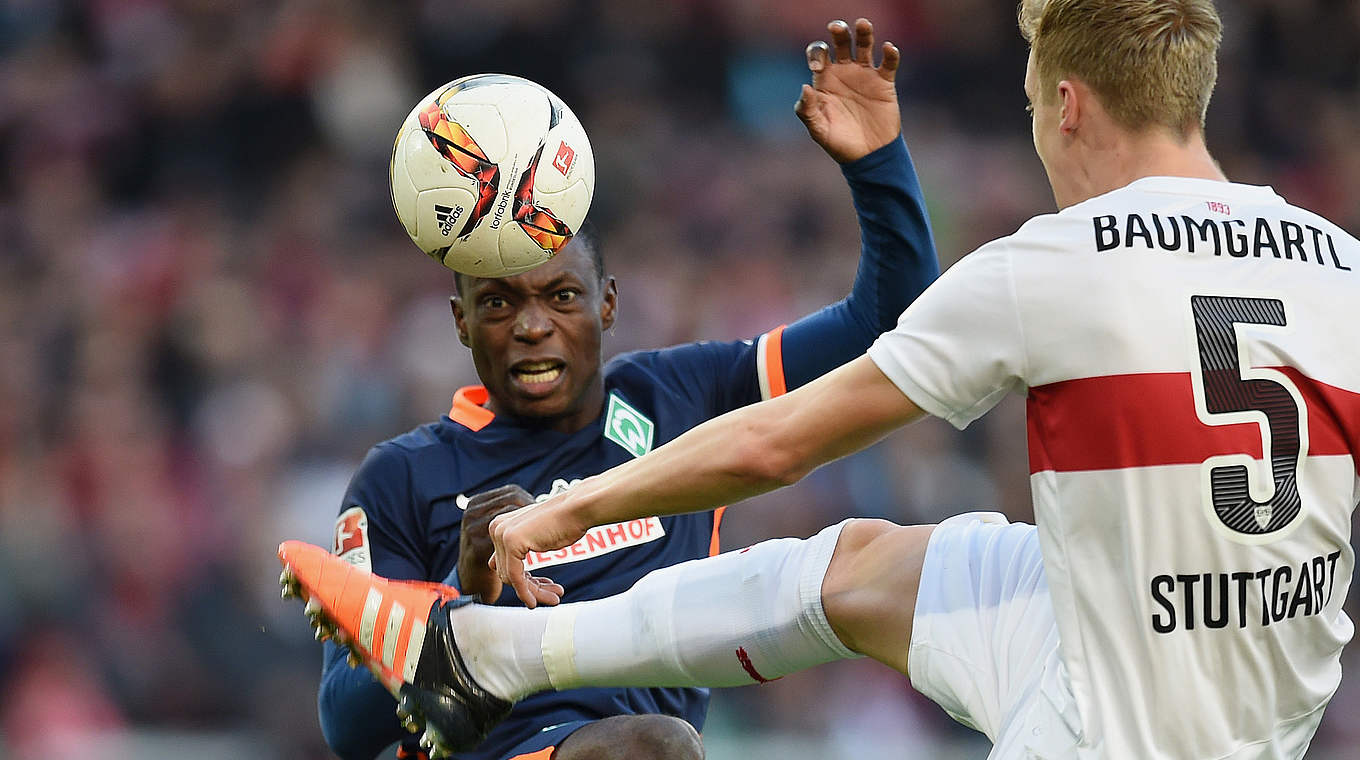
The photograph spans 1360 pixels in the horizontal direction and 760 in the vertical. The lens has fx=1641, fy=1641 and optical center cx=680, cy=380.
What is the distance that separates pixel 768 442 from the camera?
9.77ft

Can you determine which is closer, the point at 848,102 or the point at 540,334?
the point at 848,102

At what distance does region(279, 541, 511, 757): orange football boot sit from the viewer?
3482 mm

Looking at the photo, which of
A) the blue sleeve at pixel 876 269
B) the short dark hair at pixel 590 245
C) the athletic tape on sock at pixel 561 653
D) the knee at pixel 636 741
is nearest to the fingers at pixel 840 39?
the blue sleeve at pixel 876 269

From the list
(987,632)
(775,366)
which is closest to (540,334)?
(775,366)

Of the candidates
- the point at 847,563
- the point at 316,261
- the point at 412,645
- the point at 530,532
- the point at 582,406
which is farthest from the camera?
the point at 316,261

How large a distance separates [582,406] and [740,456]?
1265 millimetres

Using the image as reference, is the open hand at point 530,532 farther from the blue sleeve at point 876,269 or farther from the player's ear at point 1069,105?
the blue sleeve at point 876,269

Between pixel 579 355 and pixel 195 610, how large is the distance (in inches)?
161

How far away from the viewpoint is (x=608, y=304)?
4316 mm

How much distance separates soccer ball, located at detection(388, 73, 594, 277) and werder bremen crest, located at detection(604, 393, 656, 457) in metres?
0.51

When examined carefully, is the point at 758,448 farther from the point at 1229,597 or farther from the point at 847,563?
the point at 1229,597

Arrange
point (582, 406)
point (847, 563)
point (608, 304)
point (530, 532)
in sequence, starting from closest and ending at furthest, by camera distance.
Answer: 1. point (530, 532)
2. point (847, 563)
3. point (582, 406)
4. point (608, 304)

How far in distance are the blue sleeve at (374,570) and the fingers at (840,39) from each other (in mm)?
1459

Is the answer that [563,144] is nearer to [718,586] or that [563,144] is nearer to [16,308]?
[718,586]
